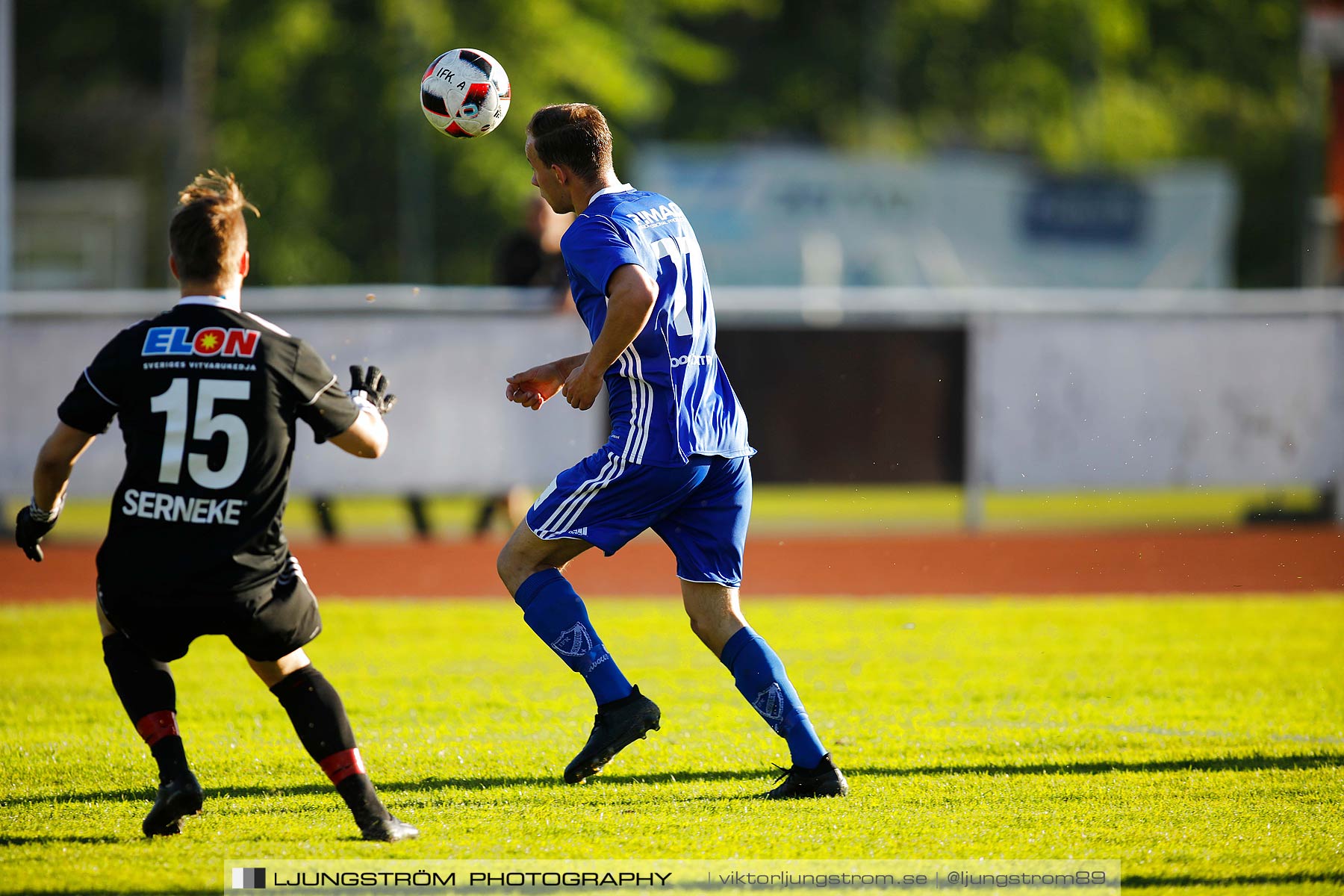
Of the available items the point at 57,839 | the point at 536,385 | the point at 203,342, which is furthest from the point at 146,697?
the point at 536,385

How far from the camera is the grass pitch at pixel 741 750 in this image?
13.8 ft

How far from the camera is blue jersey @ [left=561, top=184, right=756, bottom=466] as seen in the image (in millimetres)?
4641

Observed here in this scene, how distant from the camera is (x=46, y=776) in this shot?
16.7 ft

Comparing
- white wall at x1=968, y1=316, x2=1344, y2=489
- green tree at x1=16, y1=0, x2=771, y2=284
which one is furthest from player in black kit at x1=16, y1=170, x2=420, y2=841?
green tree at x1=16, y1=0, x2=771, y2=284

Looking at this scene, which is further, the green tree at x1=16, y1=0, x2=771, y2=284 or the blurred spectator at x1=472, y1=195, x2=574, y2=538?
the green tree at x1=16, y1=0, x2=771, y2=284

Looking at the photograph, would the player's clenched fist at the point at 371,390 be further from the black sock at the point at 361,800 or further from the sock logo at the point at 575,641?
the black sock at the point at 361,800

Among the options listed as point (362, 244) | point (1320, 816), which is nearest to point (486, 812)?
point (1320, 816)

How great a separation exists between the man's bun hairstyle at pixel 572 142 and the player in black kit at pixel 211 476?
984 millimetres

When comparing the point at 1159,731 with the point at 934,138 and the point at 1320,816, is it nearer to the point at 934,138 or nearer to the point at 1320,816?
the point at 1320,816

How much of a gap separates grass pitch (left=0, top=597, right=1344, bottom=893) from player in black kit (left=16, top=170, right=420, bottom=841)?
1.31 ft

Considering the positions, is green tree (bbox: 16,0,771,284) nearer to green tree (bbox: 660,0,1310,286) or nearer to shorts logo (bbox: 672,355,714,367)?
green tree (bbox: 660,0,1310,286)

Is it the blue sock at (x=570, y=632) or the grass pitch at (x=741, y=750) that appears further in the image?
the blue sock at (x=570, y=632)

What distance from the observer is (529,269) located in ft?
39.5

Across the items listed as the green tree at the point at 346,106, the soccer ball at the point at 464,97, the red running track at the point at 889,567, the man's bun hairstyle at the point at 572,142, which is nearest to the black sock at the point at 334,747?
the man's bun hairstyle at the point at 572,142
